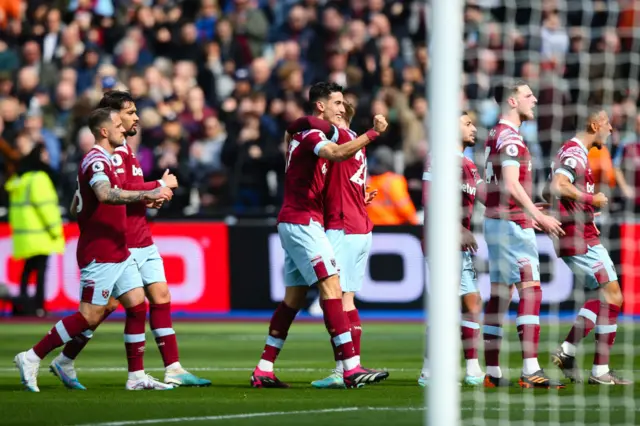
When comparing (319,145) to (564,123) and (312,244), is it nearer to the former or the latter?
(312,244)

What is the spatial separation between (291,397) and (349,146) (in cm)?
181

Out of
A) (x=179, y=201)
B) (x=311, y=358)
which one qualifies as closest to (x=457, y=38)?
(x=311, y=358)

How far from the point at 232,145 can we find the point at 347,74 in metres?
1.93

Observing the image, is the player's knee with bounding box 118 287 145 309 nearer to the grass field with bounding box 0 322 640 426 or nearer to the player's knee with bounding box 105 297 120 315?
the player's knee with bounding box 105 297 120 315

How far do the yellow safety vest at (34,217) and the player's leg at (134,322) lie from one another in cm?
764

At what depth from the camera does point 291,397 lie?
31.5 feet

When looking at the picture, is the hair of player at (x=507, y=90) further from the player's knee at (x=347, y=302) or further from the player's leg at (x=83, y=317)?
the player's leg at (x=83, y=317)

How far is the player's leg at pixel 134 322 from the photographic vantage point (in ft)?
33.6

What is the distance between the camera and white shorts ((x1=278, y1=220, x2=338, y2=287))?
10.2 meters

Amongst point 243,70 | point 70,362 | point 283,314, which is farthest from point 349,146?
point 243,70

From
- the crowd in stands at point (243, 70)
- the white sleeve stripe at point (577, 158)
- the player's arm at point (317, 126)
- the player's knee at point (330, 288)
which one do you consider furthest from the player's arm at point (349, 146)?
the crowd in stands at point (243, 70)

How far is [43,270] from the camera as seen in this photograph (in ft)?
58.7

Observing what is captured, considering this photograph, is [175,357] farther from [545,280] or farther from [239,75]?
[239,75]

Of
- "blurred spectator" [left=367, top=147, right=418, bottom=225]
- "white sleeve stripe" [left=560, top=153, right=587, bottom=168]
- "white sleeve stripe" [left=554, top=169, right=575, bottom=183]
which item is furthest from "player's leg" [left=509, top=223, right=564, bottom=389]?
"blurred spectator" [left=367, top=147, right=418, bottom=225]
